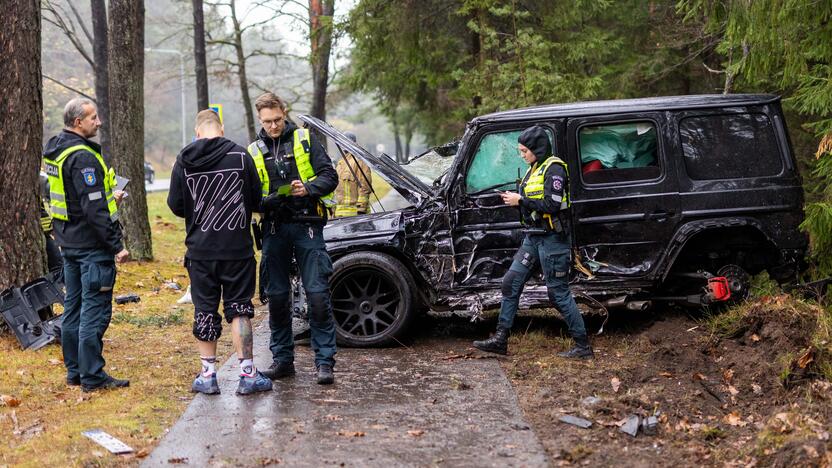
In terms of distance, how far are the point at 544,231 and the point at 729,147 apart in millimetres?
1937

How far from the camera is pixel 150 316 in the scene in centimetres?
911

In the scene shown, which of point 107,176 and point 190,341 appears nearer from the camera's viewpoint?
point 107,176

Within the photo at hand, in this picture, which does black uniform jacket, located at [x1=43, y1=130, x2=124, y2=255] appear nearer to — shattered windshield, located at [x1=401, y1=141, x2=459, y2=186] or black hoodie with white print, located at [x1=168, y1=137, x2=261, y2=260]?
black hoodie with white print, located at [x1=168, y1=137, x2=261, y2=260]

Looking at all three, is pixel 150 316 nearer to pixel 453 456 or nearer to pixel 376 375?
pixel 376 375

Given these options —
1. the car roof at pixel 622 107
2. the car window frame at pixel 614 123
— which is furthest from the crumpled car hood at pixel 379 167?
the car window frame at pixel 614 123

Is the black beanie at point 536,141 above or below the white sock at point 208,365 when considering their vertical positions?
above

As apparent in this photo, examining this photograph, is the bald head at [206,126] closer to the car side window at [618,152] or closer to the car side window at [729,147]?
the car side window at [618,152]

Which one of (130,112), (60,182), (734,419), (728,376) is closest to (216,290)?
(60,182)

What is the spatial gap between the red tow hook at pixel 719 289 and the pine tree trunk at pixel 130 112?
28.2 ft

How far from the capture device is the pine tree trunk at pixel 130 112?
40.6 ft

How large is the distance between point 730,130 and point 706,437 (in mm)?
3415

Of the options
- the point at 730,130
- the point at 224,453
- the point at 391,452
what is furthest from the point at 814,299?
the point at 224,453

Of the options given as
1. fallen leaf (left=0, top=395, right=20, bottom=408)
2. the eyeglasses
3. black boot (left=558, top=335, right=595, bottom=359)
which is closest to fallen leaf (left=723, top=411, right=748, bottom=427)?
black boot (left=558, top=335, right=595, bottom=359)

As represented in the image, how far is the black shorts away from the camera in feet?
19.3
